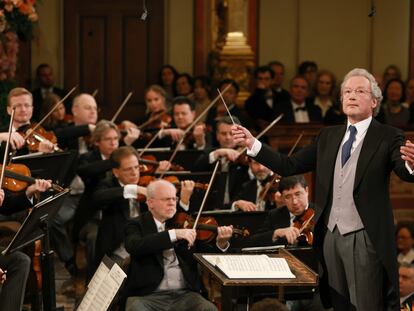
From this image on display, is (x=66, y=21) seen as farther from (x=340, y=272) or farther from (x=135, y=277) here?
(x=340, y=272)

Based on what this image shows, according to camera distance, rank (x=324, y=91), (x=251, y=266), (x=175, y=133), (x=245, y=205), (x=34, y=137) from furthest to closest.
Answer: (x=324, y=91) < (x=175, y=133) < (x=34, y=137) < (x=245, y=205) < (x=251, y=266)

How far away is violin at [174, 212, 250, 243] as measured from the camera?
5926mm

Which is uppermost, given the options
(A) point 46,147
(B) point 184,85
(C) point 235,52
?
(C) point 235,52

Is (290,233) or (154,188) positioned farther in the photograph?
(154,188)

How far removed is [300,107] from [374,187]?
16.3 feet

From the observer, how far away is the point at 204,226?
19.4ft

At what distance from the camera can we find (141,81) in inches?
407

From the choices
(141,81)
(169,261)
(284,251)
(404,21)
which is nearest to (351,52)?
(404,21)

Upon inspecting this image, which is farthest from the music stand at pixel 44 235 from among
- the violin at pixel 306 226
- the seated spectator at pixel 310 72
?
the seated spectator at pixel 310 72

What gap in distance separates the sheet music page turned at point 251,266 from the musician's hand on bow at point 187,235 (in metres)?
0.98

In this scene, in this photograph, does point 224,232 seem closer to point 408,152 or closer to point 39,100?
point 408,152

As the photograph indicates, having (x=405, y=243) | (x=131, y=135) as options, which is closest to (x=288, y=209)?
(x=405, y=243)

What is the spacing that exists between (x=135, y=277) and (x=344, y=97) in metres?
1.91

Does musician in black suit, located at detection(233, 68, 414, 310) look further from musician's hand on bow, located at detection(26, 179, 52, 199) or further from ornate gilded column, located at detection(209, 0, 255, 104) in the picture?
ornate gilded column, located at detection(209, 0, 255, 104)
